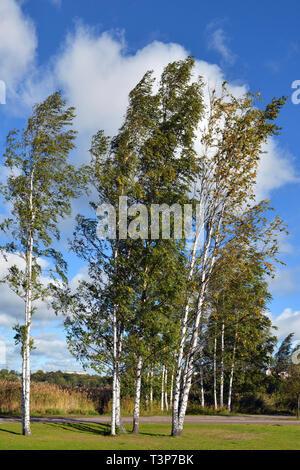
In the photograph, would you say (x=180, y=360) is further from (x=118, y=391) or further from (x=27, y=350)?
(x=27, y=350)

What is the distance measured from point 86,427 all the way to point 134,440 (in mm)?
6466

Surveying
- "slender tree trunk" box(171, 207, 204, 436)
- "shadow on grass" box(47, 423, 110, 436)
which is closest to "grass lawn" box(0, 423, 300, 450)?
A: "shadow on grass" box(47, 423, 110, 436)

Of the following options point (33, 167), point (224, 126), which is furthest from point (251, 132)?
point (33, 167)

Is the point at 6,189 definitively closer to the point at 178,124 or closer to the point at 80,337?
the point at 80,337

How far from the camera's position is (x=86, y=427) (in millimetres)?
24375

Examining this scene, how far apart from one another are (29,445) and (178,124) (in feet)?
57.8

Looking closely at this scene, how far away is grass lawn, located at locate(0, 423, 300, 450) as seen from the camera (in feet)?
53.0

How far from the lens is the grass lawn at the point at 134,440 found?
1614 centimetres

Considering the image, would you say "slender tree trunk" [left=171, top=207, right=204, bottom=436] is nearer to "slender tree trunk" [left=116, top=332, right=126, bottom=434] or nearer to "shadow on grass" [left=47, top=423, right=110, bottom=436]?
"slender tree trunk" [left=116, top=332, right=126, bottom=434]

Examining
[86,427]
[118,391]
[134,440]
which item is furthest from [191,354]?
[86,427]

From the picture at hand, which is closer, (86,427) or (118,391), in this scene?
(118,391)

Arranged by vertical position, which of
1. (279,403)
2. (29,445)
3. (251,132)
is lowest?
(279,403)
